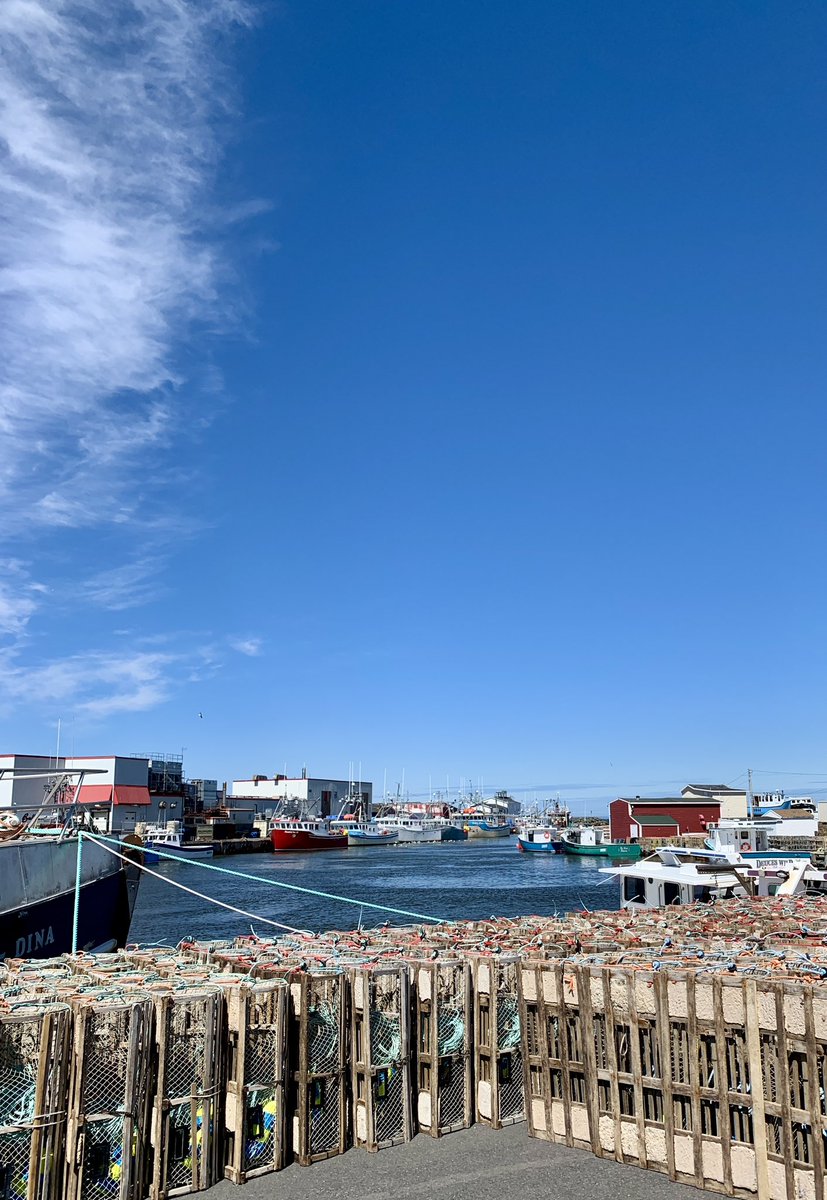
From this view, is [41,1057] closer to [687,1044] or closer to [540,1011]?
[540,1011]

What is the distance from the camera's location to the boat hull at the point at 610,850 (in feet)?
336

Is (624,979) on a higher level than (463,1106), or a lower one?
higher

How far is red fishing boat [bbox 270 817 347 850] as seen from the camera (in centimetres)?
11906

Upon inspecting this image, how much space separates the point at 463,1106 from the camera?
10.8 meters

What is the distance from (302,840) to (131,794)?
25.1m

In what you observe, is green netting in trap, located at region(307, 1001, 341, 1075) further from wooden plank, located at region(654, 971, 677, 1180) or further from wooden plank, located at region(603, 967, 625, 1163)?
wooden plank, located at region(654, 971, 677, 1180)

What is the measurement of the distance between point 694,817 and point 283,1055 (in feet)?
320

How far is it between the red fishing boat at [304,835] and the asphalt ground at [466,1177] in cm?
11245

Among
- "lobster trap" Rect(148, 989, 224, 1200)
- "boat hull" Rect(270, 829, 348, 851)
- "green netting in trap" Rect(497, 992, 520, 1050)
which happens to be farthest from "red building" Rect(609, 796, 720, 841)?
"lobster trap" Rect(148, 989, 224, 1200)

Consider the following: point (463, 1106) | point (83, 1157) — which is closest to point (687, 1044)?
point (463, 1106)

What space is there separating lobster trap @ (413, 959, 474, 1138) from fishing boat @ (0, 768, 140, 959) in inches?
394

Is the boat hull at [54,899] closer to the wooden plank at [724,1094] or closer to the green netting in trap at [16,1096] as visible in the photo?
the green netting in trap at [16,1096]

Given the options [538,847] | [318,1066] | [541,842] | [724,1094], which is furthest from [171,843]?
[724,1094]

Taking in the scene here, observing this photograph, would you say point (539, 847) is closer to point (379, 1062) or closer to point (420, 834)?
point (420, 834)
